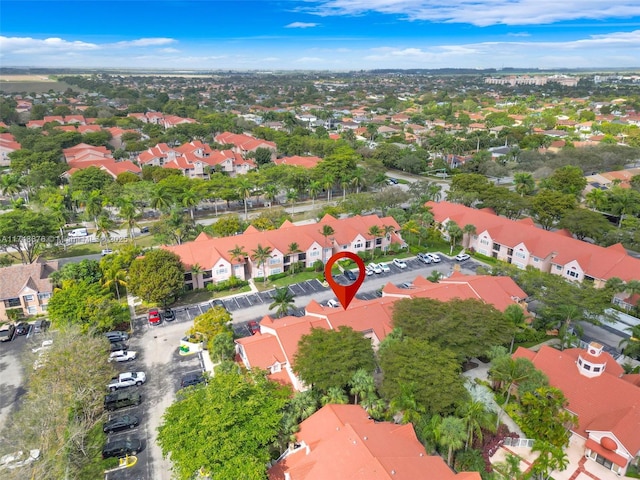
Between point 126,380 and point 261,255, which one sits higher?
point 261,255

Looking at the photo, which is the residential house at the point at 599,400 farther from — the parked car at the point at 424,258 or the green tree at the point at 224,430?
the parked car at the point at 424,258

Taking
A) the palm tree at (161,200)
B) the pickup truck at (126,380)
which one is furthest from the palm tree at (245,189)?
the pickup truck at (126,380)

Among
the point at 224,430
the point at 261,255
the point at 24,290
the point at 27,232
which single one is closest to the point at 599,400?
the point at 224,430

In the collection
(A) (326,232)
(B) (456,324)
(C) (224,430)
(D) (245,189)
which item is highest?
(D) (245,189)

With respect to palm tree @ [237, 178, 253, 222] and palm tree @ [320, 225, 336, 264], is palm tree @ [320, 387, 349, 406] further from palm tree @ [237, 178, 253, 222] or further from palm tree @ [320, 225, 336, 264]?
palm tree @ [237, 178, 253, 222]

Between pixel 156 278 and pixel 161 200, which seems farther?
pixel 161 200

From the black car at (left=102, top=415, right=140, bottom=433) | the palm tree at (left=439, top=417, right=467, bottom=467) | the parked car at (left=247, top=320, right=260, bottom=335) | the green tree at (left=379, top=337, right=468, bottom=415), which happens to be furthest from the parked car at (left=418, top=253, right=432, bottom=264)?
the black car at (left=102, top=415, right=140, bottom=433)

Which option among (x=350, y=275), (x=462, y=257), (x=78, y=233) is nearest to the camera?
(x=350, y=275)

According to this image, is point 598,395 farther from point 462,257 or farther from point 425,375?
point 462,257
